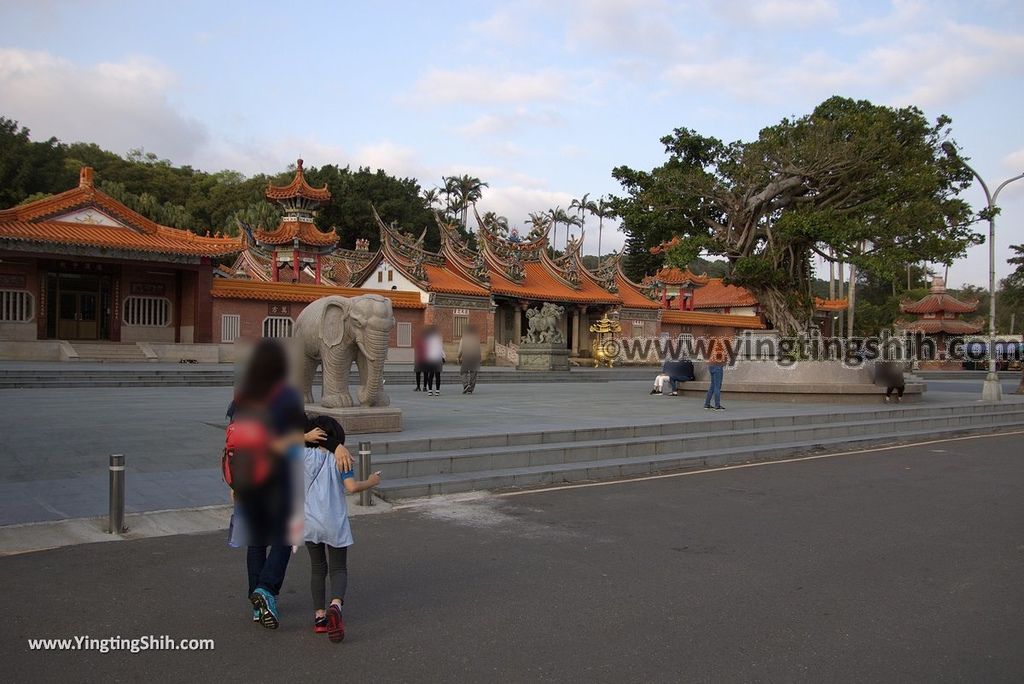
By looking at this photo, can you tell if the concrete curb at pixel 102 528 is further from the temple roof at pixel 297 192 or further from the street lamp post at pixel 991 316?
the temple roof at pixel 297 192

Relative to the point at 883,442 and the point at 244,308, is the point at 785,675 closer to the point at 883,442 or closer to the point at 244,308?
the point at 883,442

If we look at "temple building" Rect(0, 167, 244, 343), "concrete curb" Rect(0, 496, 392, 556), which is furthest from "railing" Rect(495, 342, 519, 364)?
"concrete curb" Rect(0, 496, 392, 556)

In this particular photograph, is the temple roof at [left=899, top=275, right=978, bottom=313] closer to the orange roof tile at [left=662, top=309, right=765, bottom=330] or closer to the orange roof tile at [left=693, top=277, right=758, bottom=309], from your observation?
the orange roof tile at [left=693, top=277, right=758, bottom=309]

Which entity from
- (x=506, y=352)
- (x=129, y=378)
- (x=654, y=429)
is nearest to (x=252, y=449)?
(x=654, y=429)

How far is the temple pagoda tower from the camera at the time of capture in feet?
126

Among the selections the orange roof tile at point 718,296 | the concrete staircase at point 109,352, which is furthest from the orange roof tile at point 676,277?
the concrete staircase at point 109,352

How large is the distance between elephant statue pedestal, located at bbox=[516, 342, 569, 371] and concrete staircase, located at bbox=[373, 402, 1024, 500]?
1525 cm

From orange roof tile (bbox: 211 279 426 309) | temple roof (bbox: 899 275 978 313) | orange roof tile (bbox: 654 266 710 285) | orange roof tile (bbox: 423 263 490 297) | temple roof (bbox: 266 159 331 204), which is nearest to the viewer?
orange roof tile (bbox: 211 279 426 309)

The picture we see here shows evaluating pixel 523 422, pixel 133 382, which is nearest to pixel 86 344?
pixel 133 382

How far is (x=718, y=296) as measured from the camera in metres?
54.3

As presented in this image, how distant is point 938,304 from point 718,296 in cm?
1442

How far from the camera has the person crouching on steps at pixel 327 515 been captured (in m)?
4.15

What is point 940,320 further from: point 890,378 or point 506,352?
point 890,378

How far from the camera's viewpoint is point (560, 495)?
871 cm
